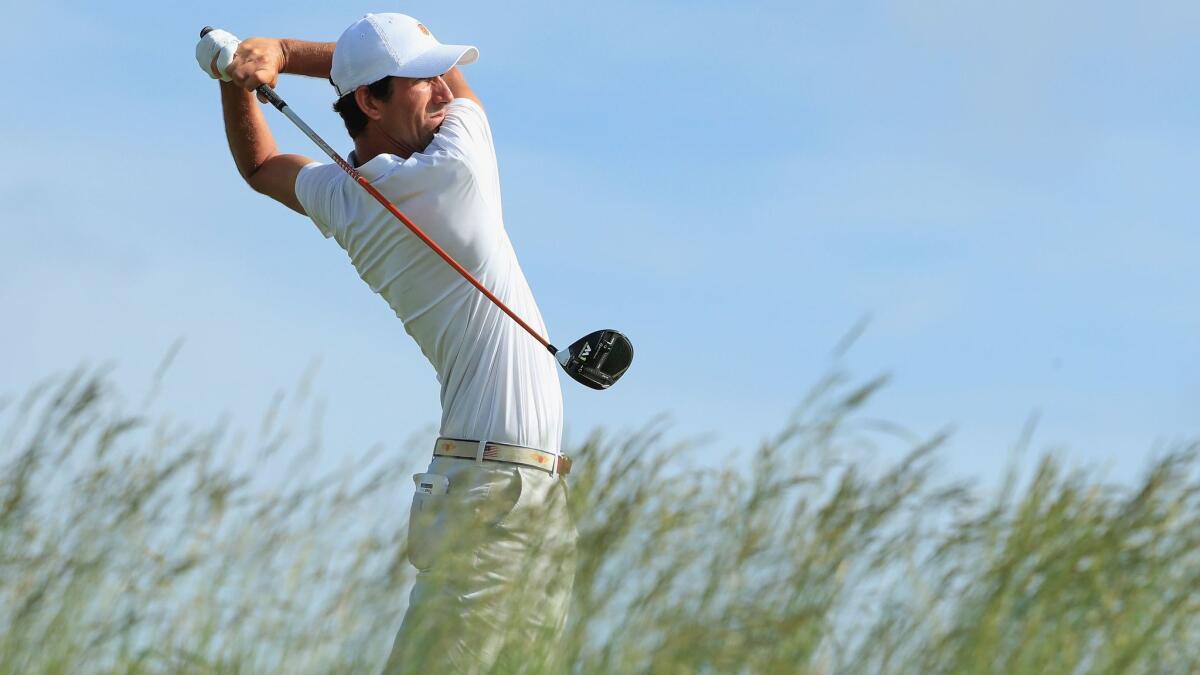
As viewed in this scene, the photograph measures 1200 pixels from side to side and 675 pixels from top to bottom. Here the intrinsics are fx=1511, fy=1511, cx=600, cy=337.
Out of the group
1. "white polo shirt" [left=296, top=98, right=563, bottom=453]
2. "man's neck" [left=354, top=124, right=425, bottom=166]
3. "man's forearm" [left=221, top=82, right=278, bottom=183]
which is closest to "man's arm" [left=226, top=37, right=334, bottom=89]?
"man's forearm" [left=221, top=82, right=278, bottom=183]

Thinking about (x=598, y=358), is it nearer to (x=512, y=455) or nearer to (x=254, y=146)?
(x=512, y=455)

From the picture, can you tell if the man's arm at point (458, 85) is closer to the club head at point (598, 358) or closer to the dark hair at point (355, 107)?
the dark hair at point (355, 107)

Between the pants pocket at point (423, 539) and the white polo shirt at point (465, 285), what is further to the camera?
the white polo shirt at point (465, 285)

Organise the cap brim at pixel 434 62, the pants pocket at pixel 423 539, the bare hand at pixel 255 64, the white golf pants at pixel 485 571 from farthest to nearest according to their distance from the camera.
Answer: the bare hand at pixel 255 64
the cap brim at pixel 434 62
the pants pocket at pixel 423 539
the white golf pants at pixel 485 571

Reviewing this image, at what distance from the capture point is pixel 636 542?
3.10 meters

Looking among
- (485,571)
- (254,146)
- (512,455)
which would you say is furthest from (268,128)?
(485,571)

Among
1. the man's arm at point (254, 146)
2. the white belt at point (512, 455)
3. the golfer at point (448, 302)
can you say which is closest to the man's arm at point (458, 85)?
the golfer at point (448, 302)

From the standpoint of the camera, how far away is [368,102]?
14.4 ft

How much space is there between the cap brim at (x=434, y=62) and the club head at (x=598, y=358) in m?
0.87

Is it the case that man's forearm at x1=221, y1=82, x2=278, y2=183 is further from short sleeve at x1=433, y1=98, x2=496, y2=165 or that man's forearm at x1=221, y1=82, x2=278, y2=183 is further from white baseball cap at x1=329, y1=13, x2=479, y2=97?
short sleeve at x1=433, y1=98, x2=496, y2=165

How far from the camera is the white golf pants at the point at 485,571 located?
3.14 meters

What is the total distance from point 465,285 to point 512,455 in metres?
0.50

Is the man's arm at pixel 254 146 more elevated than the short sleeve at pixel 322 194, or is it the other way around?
the man's arm at pixel 254 146

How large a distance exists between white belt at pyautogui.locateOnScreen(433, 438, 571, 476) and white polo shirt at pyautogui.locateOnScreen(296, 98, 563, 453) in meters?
0.02
